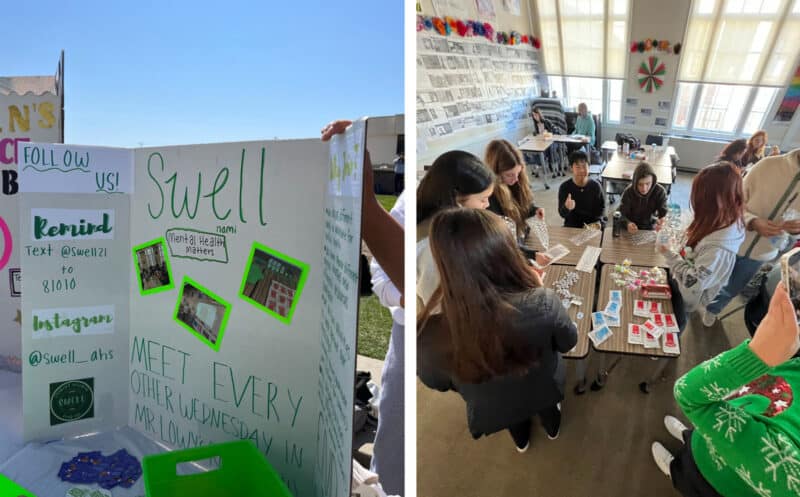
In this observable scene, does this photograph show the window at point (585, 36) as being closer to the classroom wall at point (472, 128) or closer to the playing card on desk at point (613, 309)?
the classroom wall at point (472, 128)

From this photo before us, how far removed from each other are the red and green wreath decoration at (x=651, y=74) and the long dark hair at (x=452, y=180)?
253mm

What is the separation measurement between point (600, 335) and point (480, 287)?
21cm

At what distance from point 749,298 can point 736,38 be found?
0.34 metres

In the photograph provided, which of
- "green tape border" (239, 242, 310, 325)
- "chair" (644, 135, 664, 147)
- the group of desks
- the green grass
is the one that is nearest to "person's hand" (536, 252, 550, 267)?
the group of desks

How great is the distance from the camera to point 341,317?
2.86ft

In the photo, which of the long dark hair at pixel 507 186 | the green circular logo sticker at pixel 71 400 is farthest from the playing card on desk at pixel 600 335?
the green circular logo sticker at pixel 71 400

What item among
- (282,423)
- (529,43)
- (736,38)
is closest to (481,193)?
(529,43)

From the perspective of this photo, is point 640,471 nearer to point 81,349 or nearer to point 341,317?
point 341,317

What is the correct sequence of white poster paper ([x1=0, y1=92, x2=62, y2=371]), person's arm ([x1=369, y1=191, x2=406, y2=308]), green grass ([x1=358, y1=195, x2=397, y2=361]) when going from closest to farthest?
person's arm ([x1=369, y1=191, x2=406, y2=308]), white poster paper ([x1=0, y1=92, x2=62, y2=371]), green grass ([x1=358, y1=195, x2=397, y2=361])

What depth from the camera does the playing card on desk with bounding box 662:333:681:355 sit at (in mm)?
817

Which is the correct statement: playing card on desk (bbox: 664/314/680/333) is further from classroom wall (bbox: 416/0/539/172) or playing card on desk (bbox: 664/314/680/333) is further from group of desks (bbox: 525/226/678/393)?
classroom wall (bbox: 416/0/539/172)

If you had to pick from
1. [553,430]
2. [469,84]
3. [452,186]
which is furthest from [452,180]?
[553,430]

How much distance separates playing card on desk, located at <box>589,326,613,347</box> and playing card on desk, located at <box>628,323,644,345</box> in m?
0.03

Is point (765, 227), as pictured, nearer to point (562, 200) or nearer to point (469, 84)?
point (562, 200)
